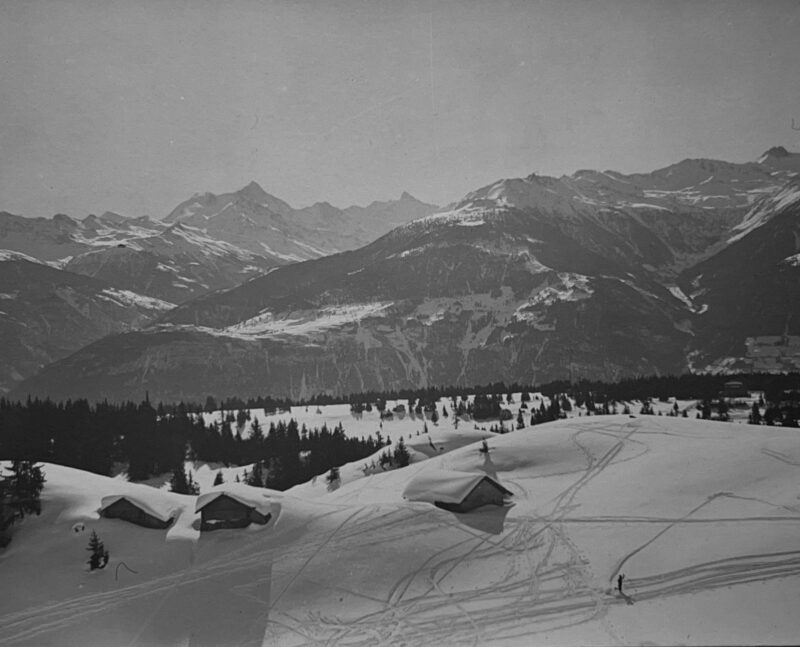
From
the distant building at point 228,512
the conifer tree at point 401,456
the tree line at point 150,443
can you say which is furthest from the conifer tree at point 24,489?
the conifer tree at point 401,456

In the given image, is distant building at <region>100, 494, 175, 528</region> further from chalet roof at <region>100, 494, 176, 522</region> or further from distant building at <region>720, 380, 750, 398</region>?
distant building at <region>720, 380, 750, 398</region>

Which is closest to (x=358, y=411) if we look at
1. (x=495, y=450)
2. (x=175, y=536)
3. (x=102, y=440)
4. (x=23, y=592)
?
(x=102, y=440)

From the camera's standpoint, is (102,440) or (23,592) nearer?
(23,592)

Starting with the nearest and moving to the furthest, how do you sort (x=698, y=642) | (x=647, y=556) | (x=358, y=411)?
(x=698, y=642) < (x=647, y=556) < (x=358, y=411)

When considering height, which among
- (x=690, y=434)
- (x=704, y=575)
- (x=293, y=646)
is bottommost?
(x=293, y=646)

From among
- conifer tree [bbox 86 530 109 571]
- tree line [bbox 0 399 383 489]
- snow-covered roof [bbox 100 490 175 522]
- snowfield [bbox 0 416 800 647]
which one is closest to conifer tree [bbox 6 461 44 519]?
snowfield [bbox 0 416 800 647]

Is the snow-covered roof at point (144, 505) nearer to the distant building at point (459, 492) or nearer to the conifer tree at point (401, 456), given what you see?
the distant building at point (459, 492)

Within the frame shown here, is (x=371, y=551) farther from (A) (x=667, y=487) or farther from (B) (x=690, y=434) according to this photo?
(B) (x=690, y=434)
